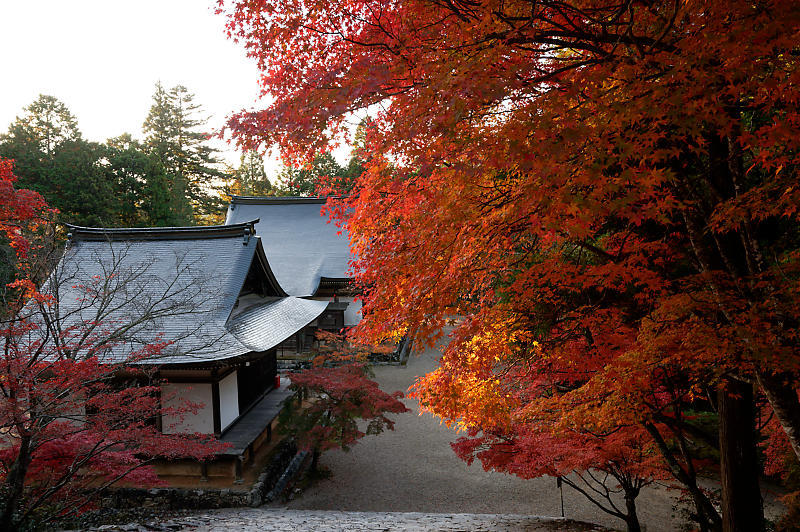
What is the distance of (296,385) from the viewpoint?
387 inches

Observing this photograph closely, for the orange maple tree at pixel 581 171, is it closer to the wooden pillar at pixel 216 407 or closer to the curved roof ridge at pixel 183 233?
the wooden pillar at pixel 216 407

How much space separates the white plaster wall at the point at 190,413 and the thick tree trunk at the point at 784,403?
8.69 metres

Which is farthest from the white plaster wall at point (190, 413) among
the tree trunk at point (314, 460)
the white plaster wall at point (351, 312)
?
the white plaster wall at point (351, 312)

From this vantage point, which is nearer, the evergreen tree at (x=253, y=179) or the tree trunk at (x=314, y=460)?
the tree trunk at (x=314, y=460)

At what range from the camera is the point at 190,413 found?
8695mm

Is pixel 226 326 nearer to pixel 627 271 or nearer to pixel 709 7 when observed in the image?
pixel 627 271

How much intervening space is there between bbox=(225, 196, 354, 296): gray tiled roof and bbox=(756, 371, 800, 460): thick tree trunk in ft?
50.7

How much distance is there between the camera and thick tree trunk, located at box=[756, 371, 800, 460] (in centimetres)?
375

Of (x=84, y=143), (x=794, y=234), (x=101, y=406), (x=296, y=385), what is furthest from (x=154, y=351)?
(x=84, y=143)

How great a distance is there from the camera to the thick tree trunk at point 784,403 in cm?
375

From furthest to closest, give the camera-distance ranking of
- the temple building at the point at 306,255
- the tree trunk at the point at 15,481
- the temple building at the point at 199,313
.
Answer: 1. the temple building at the point at 306,255
2. the temple building at the point at 199,313
3. the tree trunk at the point at 15,481

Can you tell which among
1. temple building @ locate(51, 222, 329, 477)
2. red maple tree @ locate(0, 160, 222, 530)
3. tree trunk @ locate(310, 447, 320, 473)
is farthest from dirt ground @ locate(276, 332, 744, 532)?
red maple tree @ locate(0, 160, 222, 530)

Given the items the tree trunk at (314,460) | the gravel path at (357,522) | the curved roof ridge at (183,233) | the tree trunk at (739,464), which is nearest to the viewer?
the tree trunk at (739,464)

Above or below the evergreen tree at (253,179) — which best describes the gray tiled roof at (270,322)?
below
